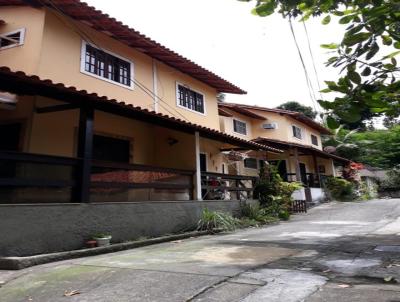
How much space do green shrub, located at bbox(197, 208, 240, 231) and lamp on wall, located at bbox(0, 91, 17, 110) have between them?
5.57 m

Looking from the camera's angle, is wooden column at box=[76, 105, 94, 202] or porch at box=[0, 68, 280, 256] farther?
wooden column at box=[76, 105, 94, 202]

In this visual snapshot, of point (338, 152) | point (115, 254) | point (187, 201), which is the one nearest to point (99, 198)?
point (115, 254)

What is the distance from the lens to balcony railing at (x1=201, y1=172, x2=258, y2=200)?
11.9 meters

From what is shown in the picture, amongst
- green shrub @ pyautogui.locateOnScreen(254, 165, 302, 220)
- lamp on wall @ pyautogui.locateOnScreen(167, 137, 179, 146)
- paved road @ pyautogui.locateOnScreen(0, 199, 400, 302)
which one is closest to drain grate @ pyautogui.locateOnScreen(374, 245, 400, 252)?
paved road @ pyautogui.locateOnScreen(0, 199, 400, 302)

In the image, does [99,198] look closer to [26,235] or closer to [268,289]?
[26,235]

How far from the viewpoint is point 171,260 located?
5992 millimetres

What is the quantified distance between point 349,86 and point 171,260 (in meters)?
3.69

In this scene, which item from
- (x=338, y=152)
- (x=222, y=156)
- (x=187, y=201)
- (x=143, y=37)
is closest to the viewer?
(x=187, y=201)

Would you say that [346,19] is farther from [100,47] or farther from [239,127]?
[239,127]

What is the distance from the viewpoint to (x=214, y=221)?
35.4ft

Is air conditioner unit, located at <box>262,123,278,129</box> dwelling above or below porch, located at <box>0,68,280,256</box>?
above

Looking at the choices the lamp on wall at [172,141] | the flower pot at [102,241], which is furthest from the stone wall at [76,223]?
the lamp on wall at [172,141]

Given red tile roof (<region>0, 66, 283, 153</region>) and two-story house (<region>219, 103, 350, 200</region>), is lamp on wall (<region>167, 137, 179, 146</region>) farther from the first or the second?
two-story house (<region>219, 103, 350, 200</region>)

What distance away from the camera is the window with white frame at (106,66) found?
1053 centimetres
